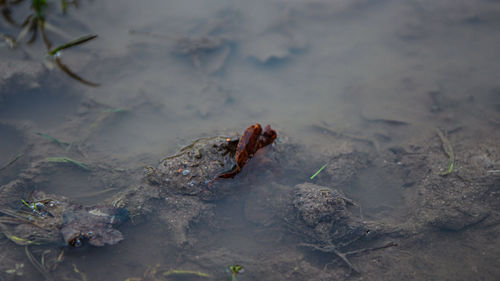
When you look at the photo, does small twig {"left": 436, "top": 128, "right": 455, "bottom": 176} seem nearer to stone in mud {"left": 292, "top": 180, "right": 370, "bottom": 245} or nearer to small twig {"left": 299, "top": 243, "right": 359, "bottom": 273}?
stone in mud {"left": 292, "top": 180, "right": 370, "bottom": 245}

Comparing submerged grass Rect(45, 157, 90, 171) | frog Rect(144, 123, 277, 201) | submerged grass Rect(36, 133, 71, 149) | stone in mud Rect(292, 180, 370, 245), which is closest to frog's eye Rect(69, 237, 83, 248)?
frog Rect(144, 123, 277, 201)

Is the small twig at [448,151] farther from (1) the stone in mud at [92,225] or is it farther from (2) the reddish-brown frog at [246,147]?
(1) the stone in mud at [92,225]

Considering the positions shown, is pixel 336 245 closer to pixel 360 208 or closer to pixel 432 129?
pixel 360 208

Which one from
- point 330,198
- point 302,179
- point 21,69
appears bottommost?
point 302,179

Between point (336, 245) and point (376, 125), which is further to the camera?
point (376, 125)

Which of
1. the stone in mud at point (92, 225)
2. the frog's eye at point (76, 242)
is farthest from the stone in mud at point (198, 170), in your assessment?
the frog's eye at point (76, 242)

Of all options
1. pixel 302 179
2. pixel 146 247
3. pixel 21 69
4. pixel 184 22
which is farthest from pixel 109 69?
pixel 302 179

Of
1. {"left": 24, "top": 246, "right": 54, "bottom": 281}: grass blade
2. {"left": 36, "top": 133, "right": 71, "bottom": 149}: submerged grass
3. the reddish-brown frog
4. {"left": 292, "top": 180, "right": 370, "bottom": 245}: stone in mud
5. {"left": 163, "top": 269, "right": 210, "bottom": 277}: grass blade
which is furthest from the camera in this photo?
{"left": 36, "top": 133, "right": 71, "bottom": 149}: submerged grass

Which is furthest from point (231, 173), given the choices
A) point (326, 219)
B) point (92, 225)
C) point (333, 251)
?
point (92, 225)
